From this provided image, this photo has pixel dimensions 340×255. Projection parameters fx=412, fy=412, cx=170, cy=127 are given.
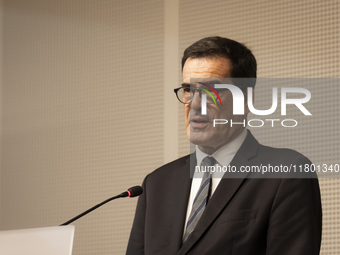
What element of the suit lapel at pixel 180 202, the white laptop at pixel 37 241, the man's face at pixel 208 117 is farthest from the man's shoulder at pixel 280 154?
the white laptop at pixel 37 241

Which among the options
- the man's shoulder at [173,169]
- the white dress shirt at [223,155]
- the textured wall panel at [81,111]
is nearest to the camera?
the white dress shirt at [223,155]

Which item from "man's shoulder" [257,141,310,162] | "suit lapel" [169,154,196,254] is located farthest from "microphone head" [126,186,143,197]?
"man's shoulder" [257,141,310,162]

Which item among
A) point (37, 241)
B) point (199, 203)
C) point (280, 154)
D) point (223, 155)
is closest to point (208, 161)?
point (223, 155)

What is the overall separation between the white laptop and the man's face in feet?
2.20

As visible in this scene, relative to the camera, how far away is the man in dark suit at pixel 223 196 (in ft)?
4.33

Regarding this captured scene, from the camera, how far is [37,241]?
1028 mm

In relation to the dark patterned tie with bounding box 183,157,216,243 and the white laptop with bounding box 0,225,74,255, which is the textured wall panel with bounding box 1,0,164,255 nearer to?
the dark patterned tie with bounding box 183,157,216,243

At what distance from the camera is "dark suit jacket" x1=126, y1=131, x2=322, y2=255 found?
4.30 ft

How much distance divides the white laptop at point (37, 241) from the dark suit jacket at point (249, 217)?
49 centimetres

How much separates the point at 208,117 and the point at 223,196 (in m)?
0.34

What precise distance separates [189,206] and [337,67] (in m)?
1.28

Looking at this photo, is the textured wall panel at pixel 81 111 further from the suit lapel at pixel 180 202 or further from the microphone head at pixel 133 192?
the microphone head at pixel 133 192

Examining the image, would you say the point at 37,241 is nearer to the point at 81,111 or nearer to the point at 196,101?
the point at 196,101

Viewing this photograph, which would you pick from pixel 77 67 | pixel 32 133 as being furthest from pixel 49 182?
pixel 77 67
